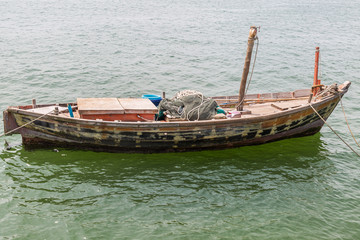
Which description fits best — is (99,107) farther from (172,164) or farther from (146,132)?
(172,164)

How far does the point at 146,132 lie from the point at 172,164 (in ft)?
4.86

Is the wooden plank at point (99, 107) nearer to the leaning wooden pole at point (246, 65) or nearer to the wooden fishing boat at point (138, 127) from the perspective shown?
the wooden fishing boat at point (138, 127)

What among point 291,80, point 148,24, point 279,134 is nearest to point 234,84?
point 291,80

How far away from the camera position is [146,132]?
12.7 meters

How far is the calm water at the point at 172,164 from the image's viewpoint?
32.9 ft

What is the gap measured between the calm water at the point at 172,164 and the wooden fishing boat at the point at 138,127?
0.47m

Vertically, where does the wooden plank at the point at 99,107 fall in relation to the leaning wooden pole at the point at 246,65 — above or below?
below

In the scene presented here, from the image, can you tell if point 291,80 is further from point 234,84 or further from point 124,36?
point 124,36

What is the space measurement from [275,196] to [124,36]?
85.7 ft

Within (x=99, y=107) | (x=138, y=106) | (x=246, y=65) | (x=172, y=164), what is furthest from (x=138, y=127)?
(x=246, y=65)

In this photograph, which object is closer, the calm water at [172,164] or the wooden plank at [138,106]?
the calm water at [172,164]

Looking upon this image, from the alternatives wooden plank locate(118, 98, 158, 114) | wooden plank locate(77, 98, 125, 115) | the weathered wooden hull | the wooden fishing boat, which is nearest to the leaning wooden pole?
the wooden fishing boat

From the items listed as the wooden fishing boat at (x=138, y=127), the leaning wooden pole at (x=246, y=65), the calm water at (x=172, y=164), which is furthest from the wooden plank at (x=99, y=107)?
the leaning wooden pole at (x=246, y=65)

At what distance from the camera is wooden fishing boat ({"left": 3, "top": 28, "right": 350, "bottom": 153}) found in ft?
41.1
